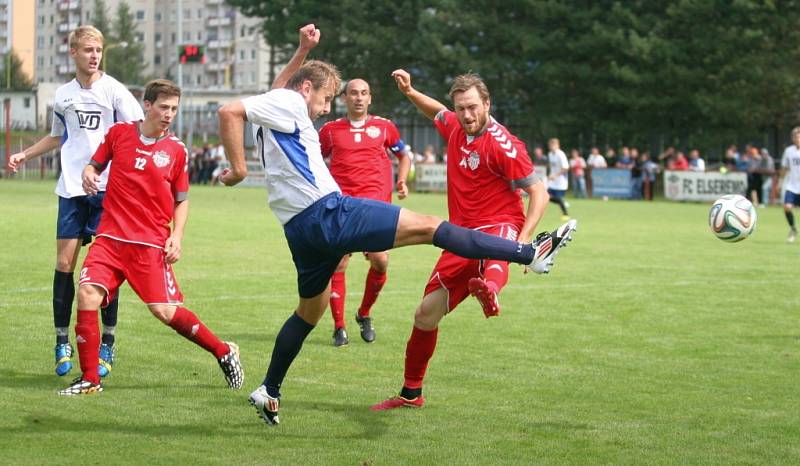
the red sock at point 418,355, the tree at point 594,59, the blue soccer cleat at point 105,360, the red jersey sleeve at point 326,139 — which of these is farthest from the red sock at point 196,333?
the tree at point 594,59

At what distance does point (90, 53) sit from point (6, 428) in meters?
2.87

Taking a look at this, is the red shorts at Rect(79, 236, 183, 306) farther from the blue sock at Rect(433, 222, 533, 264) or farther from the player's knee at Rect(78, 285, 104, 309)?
the blue sock at Rect(433, 222, 533, 264)

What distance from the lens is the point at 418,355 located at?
7.61 metres

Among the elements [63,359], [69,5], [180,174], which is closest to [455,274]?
[180,174]

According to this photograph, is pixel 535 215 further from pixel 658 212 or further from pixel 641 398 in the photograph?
pixel 658 212

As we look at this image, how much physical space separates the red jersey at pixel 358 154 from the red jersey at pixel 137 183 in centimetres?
316

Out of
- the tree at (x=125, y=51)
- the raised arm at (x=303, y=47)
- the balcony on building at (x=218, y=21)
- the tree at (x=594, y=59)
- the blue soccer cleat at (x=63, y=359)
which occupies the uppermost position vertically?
the balcony on building at (x=218, y=21)

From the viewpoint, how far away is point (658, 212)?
31.3m

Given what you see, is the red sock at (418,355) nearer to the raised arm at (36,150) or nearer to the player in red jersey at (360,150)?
the raised arm at (36,150)

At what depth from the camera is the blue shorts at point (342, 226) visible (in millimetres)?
6645

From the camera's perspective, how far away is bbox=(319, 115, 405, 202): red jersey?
1100 cm

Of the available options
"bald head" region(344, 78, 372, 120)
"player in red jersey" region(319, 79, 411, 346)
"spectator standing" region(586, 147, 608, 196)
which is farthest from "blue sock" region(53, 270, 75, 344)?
"spectator standing" region(586, 147, 608, 196)

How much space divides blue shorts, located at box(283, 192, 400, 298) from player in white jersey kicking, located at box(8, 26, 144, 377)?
2.28 metres

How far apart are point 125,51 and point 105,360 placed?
120292 mm
